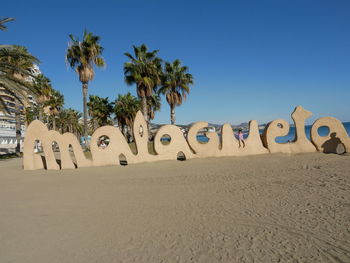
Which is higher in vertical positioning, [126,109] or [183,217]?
[126,109]

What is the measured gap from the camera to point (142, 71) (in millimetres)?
23391

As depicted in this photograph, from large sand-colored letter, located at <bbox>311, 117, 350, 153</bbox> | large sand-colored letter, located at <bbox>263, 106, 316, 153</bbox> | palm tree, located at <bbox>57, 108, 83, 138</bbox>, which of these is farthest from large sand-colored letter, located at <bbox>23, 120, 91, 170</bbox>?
palm tree, located at <bbox>57, 108, 83, 138</bbox>

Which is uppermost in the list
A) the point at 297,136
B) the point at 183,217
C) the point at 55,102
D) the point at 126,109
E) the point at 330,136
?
the point at 55,102

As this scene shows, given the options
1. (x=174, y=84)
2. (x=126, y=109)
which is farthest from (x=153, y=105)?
(x=174, y=84)

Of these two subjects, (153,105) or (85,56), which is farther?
(153,105)

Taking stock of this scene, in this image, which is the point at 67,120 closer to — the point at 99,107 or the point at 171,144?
the point at 99,107

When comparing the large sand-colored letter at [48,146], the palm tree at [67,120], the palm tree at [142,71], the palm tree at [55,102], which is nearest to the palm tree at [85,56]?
the palm tree at [142,71]

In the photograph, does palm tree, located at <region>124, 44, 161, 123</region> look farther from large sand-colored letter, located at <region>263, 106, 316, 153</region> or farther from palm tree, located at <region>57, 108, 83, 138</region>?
palm tree, located at <region>57, 108, 83, 138</region>

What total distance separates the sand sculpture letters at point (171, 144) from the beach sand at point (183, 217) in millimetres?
2896

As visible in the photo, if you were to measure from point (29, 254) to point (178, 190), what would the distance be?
4322 millimetres

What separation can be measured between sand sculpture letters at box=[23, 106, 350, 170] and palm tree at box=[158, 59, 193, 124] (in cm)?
1588

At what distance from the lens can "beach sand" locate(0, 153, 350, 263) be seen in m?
3.65

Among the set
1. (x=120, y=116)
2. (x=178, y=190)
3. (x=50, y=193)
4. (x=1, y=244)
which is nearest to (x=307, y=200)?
(x=178, y=190)

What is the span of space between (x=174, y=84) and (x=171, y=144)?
17.1m
